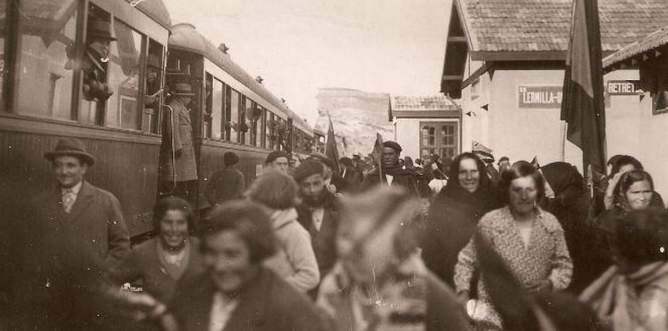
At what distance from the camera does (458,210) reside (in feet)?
15.1

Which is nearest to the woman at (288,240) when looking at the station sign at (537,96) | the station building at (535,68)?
the station building at (535,68)

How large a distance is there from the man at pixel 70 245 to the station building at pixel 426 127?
15861mm

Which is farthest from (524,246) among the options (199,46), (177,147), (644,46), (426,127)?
(426,127)

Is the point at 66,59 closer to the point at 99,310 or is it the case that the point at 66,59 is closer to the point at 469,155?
the point at 99,310

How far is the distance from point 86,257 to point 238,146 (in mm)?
6995

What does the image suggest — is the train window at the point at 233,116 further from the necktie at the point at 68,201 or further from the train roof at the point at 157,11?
the necktie at the point at 68,201

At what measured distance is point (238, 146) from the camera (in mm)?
10977

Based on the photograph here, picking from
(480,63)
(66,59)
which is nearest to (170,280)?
(66,59)

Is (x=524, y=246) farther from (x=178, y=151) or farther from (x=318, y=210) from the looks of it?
(x=178, y=151)

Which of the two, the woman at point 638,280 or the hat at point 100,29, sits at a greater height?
the hat at point 100,29

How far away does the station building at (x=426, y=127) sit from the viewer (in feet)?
64.8

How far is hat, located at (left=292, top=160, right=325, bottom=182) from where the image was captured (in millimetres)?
4465

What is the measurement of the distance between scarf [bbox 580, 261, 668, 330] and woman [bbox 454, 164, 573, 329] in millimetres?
243

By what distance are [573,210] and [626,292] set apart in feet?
5.44
